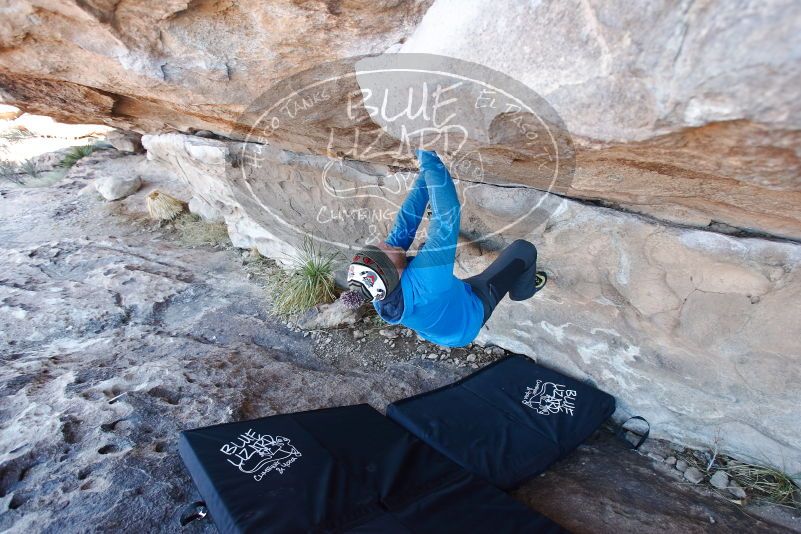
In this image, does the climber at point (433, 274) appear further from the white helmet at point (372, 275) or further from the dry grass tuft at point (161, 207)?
the dry grass tuft at point (161, 207)

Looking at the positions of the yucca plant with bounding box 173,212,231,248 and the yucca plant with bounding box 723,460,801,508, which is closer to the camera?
the yucca plant with bounding box 723,460,801,508

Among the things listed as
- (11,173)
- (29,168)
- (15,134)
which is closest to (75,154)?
(29,168)

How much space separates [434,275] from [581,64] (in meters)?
1.05

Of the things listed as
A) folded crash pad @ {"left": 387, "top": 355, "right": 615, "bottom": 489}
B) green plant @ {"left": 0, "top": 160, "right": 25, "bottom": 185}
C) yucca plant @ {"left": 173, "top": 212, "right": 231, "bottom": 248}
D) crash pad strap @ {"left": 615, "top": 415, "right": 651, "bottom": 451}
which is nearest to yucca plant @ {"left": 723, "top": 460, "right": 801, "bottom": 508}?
crash pad strap @ {"left": 615, "top": 415, "right": 651, "bottom": 451}

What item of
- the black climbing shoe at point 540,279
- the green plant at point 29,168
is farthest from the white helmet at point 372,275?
the green plant at point 29,168

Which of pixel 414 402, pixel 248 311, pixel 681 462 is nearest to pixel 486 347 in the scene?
pixel 414 402

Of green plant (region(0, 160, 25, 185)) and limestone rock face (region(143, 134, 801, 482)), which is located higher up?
limestone rock face (region(143, 134, 801, 482))

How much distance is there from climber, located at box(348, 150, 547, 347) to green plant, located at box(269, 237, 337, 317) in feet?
5.51

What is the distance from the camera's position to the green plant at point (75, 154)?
293 inches

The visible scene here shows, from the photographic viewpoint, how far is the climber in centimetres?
205

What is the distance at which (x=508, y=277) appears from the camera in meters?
2.49

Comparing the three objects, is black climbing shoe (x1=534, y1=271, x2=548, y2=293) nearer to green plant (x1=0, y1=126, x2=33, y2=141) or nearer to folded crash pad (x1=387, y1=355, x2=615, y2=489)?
folded crash pad (x1=387, y1=355, x2=615, y2=489)

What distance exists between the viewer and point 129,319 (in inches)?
147

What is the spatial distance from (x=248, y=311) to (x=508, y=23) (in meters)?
3.33
